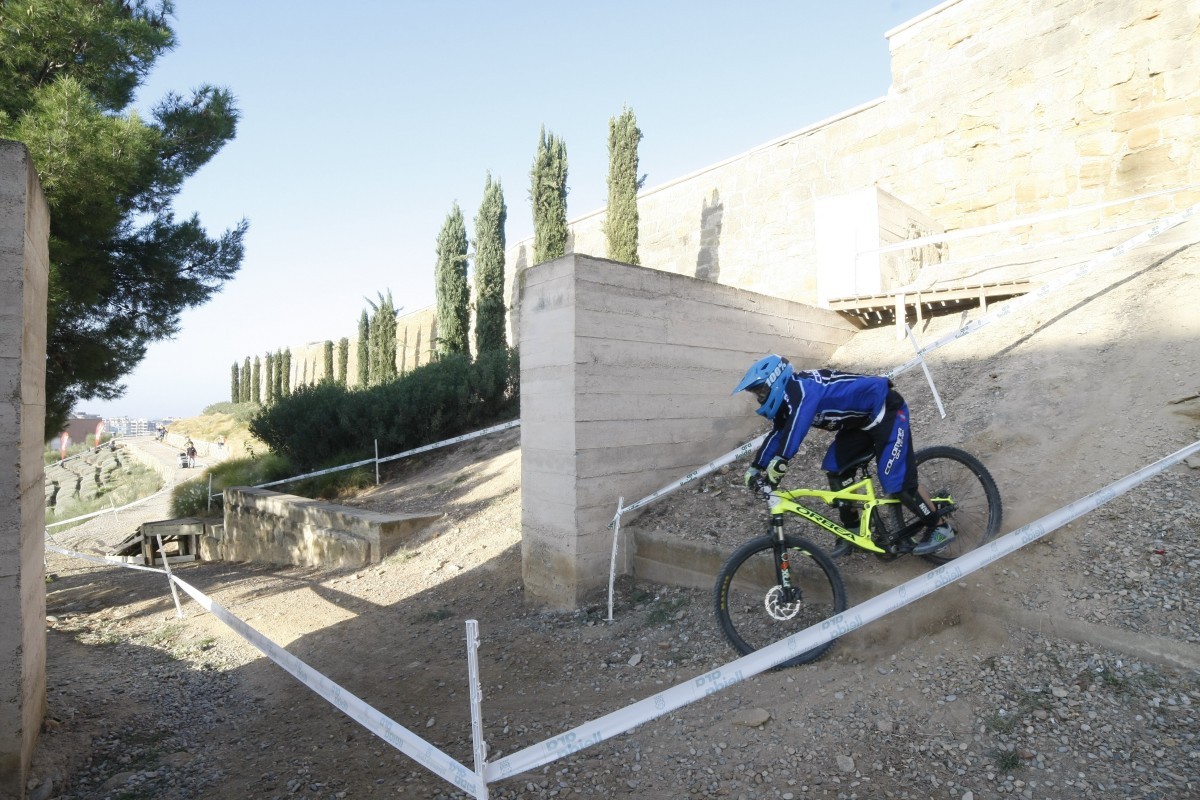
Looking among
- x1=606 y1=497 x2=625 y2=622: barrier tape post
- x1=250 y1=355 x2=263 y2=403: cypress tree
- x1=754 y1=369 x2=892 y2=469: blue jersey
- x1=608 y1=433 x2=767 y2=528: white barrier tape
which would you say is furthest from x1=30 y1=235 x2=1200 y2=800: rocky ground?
x1=250 y1=355 x2=263 y2=403: cypress tree

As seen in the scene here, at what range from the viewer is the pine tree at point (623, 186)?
54.5 ft

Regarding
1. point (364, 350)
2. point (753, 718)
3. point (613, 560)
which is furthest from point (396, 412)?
point (364, 350)

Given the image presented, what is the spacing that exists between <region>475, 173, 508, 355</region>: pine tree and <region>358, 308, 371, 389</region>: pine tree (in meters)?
9.96

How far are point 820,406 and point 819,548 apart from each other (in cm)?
84

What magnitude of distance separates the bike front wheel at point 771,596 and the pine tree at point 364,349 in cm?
2669

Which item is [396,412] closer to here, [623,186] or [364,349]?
[623,186]

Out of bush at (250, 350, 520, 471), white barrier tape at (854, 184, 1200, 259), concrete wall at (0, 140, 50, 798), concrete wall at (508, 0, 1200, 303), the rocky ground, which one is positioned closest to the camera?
the rocky ground

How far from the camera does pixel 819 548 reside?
3.88 m

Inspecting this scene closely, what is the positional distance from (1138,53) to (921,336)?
5.93m

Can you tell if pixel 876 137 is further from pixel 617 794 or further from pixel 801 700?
pixel 617 794

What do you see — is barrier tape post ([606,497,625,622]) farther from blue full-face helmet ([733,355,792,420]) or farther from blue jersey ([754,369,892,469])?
blue full-face helmet ([733,355,792,420])

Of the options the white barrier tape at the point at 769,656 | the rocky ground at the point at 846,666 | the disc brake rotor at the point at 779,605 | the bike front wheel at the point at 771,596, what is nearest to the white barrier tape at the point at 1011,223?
the rocky ground at the point at 846,666

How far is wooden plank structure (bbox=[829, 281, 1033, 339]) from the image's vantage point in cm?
744

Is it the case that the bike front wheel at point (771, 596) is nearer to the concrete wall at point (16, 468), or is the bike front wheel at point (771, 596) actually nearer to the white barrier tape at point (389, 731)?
the white barrier tape at point (389, 731)
